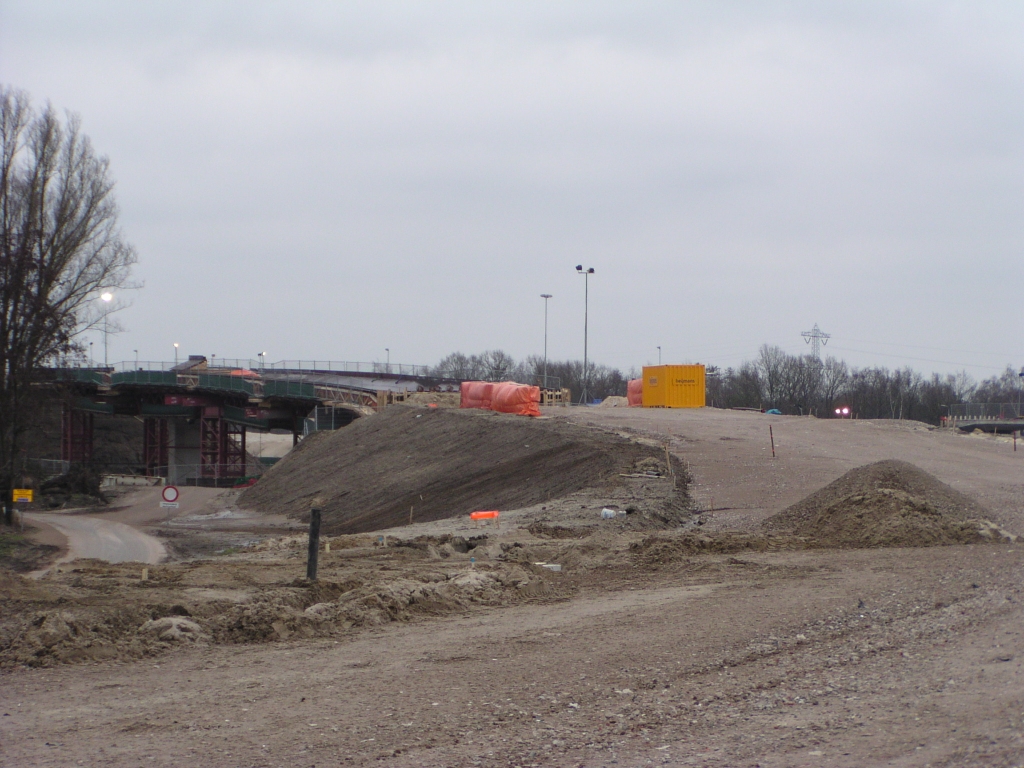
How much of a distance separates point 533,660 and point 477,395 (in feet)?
141

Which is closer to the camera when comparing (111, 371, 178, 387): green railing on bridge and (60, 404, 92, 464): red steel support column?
(111, 371, 178, 387): green railing on bridge

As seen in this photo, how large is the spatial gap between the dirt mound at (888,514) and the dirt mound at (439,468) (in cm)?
449

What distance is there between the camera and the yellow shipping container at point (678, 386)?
55719 millimetres

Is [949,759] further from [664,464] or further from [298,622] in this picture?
[664,464]

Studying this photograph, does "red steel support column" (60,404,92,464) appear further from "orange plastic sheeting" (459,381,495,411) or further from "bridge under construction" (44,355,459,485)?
"orange plastic sheeting" (459,381,495,411)

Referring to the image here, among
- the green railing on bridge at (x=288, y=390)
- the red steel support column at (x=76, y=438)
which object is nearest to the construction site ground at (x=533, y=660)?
the green railing on bridge at (x=288, y=390)

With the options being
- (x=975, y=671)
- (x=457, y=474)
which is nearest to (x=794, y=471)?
(x=457, y=474)

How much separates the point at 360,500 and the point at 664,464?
13.7 metres

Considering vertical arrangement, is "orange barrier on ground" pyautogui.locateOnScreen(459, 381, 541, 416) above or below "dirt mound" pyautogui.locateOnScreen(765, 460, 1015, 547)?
above

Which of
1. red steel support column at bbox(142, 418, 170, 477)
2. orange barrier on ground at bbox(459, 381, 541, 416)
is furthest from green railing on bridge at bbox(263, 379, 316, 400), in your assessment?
orange barrier on ground at bbox(459, 381, 541, 416)

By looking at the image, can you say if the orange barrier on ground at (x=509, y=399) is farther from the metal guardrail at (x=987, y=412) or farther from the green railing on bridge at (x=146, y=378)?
the metal guardrail at (x=987, y=412)

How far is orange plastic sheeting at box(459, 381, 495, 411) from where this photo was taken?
50.8m

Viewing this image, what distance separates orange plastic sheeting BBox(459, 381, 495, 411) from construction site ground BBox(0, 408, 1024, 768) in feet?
109

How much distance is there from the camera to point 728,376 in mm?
124000
